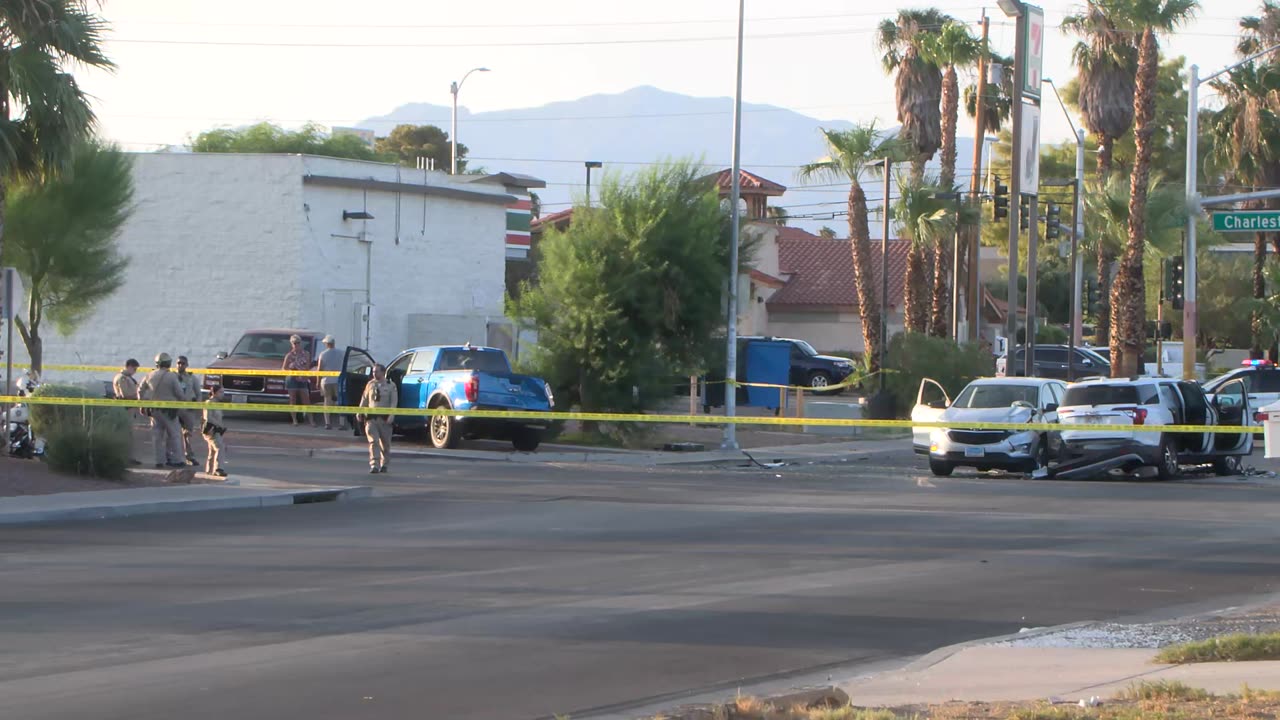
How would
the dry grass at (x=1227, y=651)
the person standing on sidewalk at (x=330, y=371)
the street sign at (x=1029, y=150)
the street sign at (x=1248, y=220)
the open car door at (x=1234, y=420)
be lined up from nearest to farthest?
the dry grass at (x=1227, y=651), the open car door at (x=1234, y=420), the person standing on sidewalk at (x=330, y=371), the street sign at (x=1029, y=150), the street sign at (x=1248, y=220)

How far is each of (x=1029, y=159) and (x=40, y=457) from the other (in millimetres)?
22484

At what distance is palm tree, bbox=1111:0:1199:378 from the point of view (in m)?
38.6

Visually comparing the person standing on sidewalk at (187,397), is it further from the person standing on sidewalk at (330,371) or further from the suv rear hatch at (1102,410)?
the suv rear hatch at (1102,410)

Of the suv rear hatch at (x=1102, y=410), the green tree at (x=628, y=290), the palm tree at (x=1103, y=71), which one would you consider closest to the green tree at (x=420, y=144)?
the palm tree at (x=1103, y=71)

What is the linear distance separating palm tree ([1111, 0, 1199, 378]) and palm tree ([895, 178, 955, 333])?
524cm

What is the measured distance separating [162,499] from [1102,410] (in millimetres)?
13818

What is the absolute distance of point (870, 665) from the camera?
9.21 m

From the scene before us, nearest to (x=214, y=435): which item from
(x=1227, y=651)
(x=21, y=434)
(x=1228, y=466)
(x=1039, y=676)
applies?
(x=21, y=434)

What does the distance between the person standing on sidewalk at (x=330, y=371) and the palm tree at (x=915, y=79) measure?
77.7 ft

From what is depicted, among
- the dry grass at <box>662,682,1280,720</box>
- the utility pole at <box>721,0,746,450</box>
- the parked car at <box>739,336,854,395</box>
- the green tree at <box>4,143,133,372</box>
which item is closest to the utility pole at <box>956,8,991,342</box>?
the parked car at <box>739,336,854,395</box>

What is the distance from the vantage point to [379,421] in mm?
22047

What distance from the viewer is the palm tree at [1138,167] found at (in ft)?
127

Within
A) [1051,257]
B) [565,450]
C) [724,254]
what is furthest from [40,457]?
[1051,257]

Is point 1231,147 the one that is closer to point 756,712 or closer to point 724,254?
point 724,254
